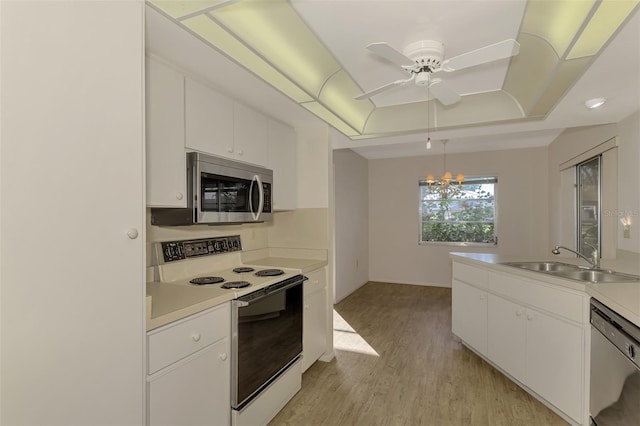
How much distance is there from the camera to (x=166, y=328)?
4.69 ft

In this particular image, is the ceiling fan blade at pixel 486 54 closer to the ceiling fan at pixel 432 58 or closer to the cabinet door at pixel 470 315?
the ceiling fan at pixel 432 58

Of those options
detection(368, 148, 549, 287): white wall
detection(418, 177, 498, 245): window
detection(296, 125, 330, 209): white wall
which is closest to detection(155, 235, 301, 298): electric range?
detection(296, 125, 330, 209): white wall

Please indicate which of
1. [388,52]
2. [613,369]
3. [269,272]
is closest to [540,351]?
[613,369]

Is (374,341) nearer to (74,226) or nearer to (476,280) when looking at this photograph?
(476,280)

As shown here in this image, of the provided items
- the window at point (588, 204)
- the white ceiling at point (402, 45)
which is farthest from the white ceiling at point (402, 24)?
the window at point (588, 204)

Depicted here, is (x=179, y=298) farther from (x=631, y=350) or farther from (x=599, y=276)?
(x=599, y=276)

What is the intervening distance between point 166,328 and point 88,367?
382 mm

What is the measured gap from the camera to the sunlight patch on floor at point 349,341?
3254 millimetres

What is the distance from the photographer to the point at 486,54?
165 cm

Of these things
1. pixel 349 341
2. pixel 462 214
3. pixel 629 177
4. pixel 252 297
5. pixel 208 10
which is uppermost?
pixel 208 10

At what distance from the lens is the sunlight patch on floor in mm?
3254

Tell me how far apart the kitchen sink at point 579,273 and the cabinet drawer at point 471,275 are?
223 mm

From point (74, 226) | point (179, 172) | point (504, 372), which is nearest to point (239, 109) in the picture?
point (179, 172)

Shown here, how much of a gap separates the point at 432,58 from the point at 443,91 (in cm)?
33
